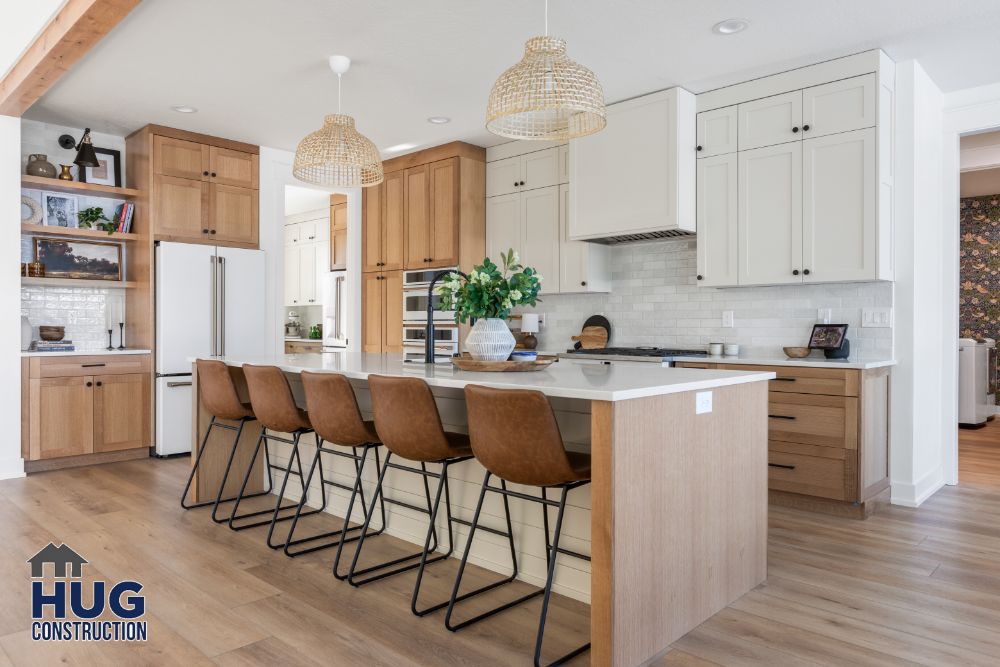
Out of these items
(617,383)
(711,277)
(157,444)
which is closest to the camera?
(617,383)

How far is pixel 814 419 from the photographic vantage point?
3850 mm

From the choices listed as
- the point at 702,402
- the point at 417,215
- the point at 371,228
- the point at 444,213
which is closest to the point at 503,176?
the point at 444,213

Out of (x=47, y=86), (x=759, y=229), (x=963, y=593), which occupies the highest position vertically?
(x=47, y=86)

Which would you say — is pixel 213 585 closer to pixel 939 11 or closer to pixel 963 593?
pixel 963 593

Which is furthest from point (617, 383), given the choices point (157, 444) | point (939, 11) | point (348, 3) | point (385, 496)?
point (157, 444)

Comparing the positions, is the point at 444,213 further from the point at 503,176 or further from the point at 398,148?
the point at 398,148

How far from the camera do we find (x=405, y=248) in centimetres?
634

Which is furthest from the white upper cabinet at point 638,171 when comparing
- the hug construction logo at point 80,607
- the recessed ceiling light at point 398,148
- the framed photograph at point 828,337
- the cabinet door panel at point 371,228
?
the hug construction logo at point 80,607

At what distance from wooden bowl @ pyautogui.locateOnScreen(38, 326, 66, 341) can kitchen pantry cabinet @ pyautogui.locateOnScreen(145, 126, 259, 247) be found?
0.99 m

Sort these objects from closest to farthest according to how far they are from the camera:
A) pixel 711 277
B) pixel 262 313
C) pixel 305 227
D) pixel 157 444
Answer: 1. pixel 711 277
2. pixel 157 444
3. pixel 262 313
4. pixel 305 227

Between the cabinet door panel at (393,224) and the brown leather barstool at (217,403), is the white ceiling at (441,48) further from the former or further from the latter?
the brown leather barstool at (217,403)

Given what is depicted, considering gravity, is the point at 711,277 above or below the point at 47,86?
below

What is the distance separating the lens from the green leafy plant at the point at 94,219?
5.35 metres

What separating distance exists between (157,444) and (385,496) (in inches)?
109
